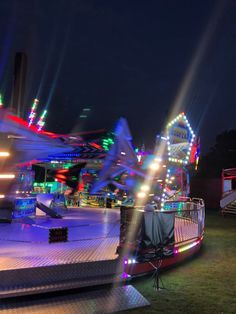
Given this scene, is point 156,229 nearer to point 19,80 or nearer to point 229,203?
point 19,80

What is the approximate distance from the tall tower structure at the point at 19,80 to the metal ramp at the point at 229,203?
1369 centimetres

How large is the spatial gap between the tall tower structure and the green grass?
10977 millimetres

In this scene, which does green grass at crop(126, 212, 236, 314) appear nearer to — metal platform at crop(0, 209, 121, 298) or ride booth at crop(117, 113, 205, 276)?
ride booth at crop(117, 113, 205, 276)

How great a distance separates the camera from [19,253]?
6.09m

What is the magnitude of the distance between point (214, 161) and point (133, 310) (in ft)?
125

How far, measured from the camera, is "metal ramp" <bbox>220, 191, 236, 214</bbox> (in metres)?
21.7

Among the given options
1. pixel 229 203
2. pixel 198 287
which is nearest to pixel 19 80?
pixel 198 287

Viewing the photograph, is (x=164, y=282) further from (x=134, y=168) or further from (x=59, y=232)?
(x=134, y=168)

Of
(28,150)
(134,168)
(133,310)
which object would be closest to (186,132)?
(134,168)

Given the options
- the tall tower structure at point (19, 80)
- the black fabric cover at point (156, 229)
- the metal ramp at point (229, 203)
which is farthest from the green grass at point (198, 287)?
the metal ramp at point (229, 203)

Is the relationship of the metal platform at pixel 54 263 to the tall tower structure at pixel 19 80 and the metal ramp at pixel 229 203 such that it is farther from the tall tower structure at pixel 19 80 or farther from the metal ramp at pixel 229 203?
the metal ramp at pixel 229 203

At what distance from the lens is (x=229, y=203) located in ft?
73.4

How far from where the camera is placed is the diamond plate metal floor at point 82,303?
4.59 m

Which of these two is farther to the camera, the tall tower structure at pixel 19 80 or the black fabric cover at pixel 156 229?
the tall tower structure at pixel 19 80
